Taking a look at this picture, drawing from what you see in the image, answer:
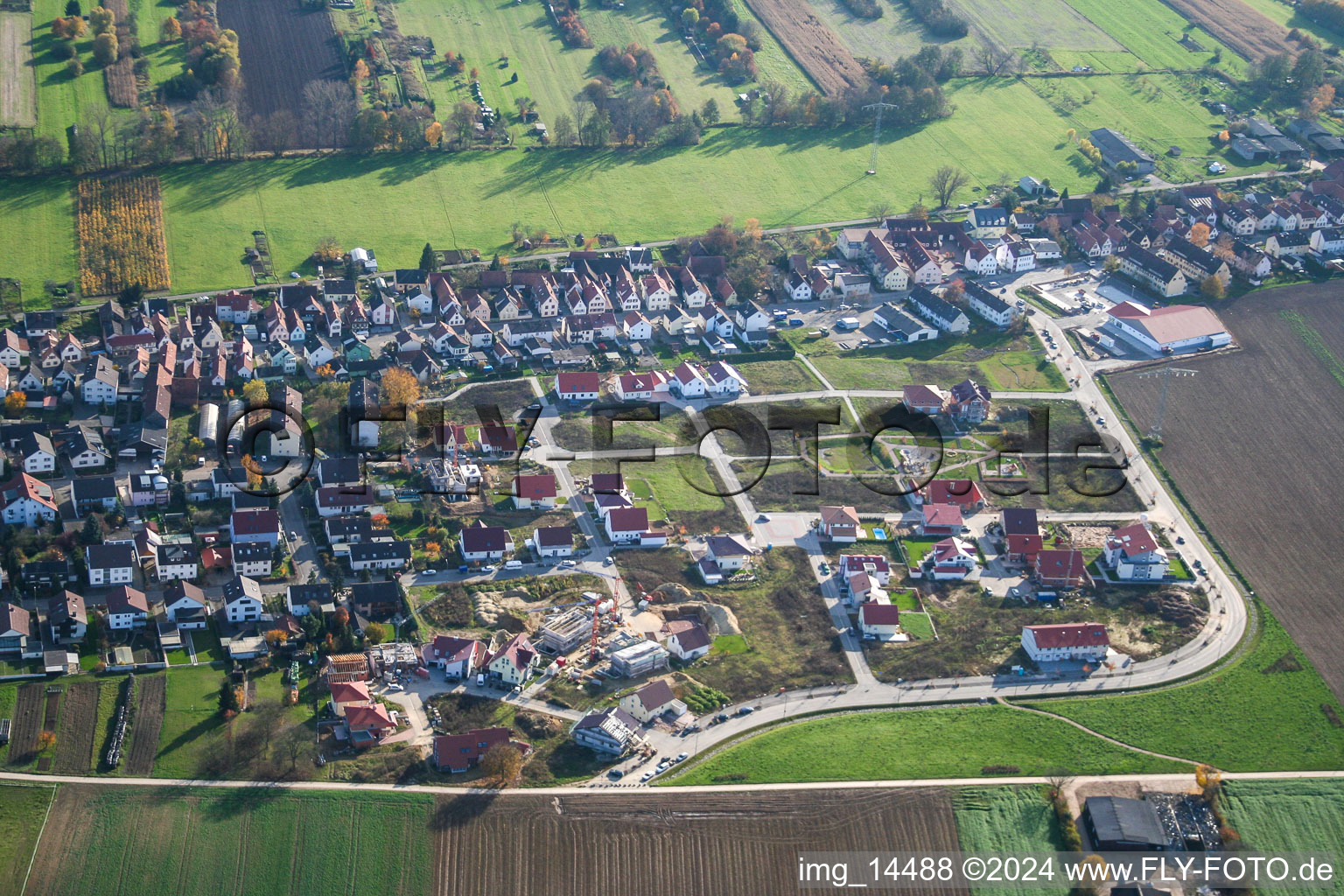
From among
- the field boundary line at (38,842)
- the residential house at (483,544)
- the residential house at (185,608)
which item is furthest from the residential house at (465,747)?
the field boundary line at (38,842)

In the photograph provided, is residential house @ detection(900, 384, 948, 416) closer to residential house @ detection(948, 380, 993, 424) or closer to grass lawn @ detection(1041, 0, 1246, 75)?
residential house @ detection(948, 380, 993, 424)

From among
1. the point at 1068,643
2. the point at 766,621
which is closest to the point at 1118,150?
the point at 1068,643

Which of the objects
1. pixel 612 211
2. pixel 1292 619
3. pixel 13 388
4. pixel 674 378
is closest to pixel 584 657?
pixel 674 378

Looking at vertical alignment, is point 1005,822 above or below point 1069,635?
above

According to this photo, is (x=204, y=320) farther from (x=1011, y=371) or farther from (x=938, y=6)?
(x=938, y=6)

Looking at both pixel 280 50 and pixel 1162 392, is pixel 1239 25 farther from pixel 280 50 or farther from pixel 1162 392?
pixel 280 50

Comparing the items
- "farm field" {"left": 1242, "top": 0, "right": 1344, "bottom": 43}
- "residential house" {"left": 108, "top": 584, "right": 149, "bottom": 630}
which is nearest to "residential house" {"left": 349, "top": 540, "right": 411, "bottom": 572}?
"residential house" {"left": 108, "top": 584, "right": 149, "bottom": 630}
